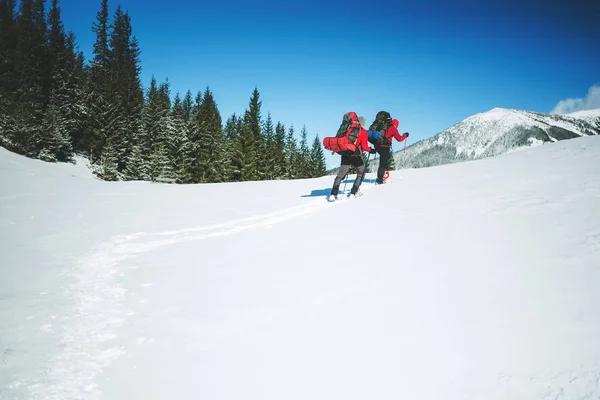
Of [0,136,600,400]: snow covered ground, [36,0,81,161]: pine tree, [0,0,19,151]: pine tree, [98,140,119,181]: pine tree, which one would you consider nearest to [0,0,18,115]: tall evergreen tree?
[0,0,19,151]: pine tree

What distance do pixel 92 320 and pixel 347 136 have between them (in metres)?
7.82

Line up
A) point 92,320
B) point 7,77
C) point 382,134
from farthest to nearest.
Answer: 1. point 7,77
2. point 382,134
3. point 92,320

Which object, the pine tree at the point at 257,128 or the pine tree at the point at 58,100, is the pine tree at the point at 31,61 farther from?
the pine tree at the point at 257,128

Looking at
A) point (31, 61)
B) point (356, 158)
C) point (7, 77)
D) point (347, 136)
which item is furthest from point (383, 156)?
point (31, 61)

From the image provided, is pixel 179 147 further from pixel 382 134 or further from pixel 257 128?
pixel 382 134

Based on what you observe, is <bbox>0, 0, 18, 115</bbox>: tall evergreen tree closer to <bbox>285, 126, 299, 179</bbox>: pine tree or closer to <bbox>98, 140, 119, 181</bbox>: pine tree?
<bbox>98, 140, 119, 181</bbox>: pine tree

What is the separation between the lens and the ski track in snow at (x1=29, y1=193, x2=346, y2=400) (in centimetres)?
210

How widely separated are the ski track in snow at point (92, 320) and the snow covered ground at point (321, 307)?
2cm

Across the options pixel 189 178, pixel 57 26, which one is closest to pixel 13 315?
pixel 189 178

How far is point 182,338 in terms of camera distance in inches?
102

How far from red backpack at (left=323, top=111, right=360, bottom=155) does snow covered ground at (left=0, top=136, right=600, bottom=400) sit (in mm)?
3687

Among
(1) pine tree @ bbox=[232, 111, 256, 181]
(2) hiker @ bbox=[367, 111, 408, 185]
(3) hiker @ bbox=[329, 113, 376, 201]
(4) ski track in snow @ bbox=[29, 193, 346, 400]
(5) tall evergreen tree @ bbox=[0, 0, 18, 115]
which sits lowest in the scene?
(4) ski track in snow @ bbox=[29, 193, 346, 400]

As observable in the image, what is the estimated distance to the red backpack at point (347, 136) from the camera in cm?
930

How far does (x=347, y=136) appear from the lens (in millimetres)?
9320
